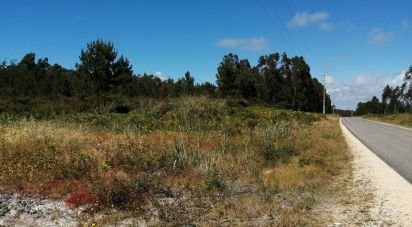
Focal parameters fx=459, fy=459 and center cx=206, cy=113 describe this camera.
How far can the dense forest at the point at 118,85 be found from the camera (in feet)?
187

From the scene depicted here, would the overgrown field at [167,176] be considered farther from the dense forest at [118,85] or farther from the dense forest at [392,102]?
the dense forest at [392,102]

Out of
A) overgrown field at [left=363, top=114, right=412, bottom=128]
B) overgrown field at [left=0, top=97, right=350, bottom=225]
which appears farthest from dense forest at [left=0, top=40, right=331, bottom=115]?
overgrown field at [left=0, top=97, right=350, bottom=225]

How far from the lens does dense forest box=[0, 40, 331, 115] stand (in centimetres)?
5700

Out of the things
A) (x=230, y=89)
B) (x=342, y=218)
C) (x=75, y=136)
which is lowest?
(x=342, y=218)

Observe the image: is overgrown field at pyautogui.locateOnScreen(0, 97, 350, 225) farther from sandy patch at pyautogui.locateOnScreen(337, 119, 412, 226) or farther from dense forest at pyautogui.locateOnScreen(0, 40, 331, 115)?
dense forest at pyautogui.locateOnScreen(0, 40, 331, 115)

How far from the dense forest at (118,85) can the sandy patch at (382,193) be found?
38.8m

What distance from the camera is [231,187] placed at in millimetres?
9852

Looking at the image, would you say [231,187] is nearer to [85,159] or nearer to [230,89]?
[85,159]

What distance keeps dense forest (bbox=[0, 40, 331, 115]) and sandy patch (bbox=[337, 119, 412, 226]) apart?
1529 inches

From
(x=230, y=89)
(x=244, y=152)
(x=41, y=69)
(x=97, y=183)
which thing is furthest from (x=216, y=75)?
(x=97, y=183)

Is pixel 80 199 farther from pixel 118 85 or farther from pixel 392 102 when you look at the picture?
pixel 392 102

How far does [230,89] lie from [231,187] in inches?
2888

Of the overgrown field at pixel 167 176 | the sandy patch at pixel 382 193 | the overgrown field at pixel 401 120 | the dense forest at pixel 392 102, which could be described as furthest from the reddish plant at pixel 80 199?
the dense forest at pixel 392 102

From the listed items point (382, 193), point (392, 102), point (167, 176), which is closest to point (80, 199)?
point (167, 176)
